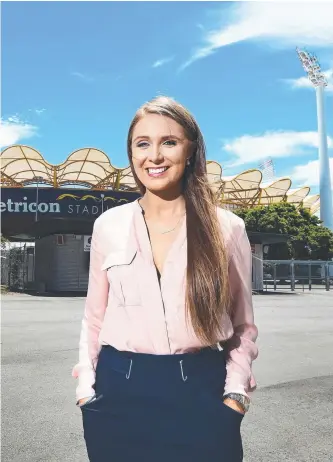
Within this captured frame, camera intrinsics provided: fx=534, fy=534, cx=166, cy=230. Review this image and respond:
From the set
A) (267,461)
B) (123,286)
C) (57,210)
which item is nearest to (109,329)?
(123,286)

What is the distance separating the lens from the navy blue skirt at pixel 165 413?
1549 mm

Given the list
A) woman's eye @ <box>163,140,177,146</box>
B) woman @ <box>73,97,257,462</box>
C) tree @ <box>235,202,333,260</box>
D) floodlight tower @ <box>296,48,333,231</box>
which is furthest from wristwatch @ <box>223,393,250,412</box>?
floodlight tower @ <box>296,48,333,231</box>

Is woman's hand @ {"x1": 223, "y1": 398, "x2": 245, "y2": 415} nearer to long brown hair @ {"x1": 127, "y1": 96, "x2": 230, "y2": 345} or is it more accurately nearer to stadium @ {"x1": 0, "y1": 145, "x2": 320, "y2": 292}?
long brown hair @ {"x1": 127, "y1": 96, "x2": 230, "y2": 345}

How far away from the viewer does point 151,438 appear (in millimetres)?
1556

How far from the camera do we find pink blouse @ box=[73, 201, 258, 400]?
162cm

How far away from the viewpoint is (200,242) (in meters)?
1.70

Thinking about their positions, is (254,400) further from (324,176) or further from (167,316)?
(324,176)

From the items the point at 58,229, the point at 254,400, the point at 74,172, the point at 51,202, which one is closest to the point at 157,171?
the point at 254,400

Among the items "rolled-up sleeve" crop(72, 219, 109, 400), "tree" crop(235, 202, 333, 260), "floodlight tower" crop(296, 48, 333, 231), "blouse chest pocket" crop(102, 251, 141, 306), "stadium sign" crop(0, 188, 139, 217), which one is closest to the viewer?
"blouse chest pocket" crop(102, 251, 141, 306)

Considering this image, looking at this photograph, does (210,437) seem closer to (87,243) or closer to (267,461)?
(267,461)

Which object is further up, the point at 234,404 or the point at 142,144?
the point at 142,144

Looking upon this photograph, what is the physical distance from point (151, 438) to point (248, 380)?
357 mm

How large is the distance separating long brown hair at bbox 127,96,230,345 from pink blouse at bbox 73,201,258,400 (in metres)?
0.03

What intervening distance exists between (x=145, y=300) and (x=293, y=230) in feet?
148
